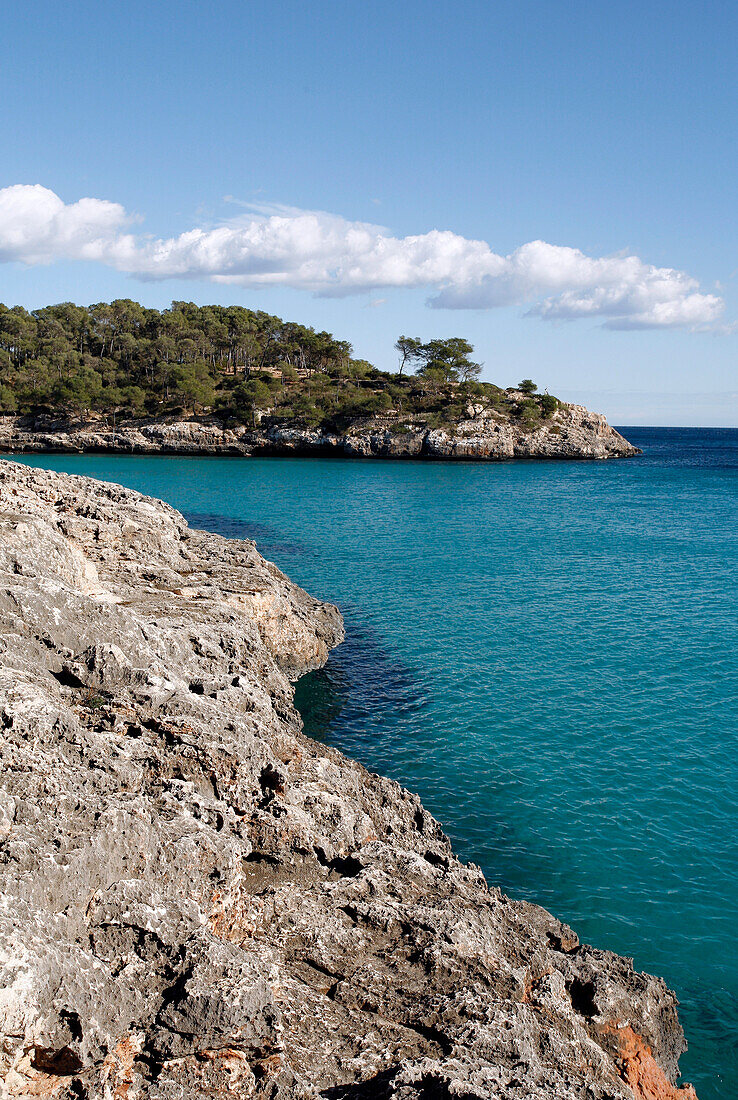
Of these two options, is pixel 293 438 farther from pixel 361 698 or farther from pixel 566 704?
pixel 566 704

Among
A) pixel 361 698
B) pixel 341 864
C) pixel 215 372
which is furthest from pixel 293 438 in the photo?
pixel 341 864

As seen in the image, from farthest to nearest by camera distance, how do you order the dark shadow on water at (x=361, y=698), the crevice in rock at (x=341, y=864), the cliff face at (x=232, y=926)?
the dark shadow on water at (x=361, y=698) < the crevice in rock at (x=341, y=864) < the cliff face at (x=232, y=926)

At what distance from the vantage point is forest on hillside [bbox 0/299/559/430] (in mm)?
123188

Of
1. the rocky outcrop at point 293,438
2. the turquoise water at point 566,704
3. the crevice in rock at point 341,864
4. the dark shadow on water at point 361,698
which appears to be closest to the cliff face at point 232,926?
the crevice in rock at point 341,864

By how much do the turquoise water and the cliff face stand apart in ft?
9.29

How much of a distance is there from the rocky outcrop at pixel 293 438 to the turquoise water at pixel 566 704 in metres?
56.8

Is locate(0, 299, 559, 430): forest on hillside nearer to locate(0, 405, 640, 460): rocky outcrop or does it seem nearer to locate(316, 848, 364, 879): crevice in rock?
locate(0, 405, 640, 460): rocky outcrop

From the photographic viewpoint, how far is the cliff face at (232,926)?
8.64 m

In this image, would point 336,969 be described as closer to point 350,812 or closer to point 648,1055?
point 350,812

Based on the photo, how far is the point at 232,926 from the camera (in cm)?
1120

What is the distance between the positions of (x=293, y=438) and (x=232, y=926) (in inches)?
4431

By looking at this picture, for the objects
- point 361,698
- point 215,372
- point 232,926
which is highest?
point 215,372

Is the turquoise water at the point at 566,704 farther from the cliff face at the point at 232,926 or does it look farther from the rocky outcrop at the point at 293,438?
the rocky outcrop at the point at 293,438

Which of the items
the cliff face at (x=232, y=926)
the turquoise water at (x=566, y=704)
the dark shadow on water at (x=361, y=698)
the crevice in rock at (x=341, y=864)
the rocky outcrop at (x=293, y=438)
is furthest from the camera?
the rocky outcrop at (x=293, y=438)
